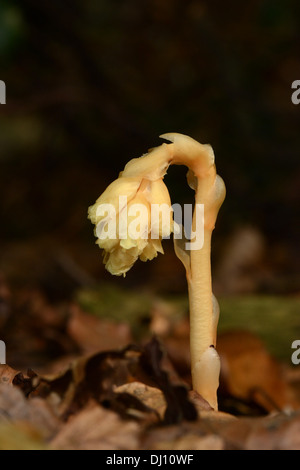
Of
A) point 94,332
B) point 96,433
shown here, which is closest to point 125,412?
point 96,433

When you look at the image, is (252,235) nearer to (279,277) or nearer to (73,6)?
(279,277)

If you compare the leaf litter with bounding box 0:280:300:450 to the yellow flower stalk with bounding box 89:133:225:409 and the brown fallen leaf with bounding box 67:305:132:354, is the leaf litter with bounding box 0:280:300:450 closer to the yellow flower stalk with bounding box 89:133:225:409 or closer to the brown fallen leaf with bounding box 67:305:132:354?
the yellow flower stalk with bounding box 89:133:225:409

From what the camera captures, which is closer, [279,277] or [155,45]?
[279,277]

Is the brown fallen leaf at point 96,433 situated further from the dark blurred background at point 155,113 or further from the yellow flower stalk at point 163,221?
the dark blurred background at point 155,113

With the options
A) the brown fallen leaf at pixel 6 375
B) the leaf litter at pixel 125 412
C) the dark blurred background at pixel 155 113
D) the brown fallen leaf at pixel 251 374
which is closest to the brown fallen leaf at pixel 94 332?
the brown fallen leaf at pixel 251 374

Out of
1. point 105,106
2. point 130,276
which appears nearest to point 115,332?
point 130,276

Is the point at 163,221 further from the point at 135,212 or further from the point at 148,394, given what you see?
the point at 148,394

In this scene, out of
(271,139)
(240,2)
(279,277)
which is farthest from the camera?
(240,2)
